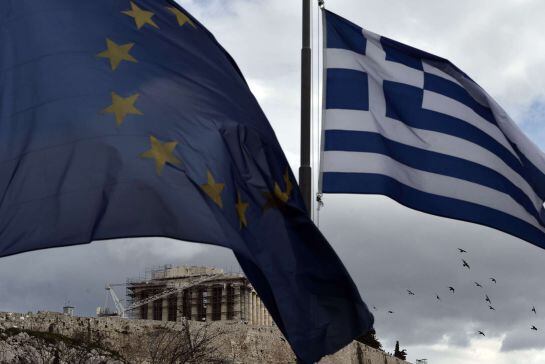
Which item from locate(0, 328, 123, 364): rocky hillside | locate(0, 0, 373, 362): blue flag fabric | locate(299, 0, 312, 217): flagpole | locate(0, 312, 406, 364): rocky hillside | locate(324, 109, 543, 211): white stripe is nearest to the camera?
locate(0, 0, 373, 362): blue flag fabric

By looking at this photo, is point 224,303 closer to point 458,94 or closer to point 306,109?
point 458,94

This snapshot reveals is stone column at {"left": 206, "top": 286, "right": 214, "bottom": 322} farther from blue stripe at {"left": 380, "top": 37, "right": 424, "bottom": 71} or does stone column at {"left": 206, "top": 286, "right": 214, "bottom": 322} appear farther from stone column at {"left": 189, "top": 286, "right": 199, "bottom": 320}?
blue stripe at {"left": 380, "top": 37, "right": 424, "bottom": 71}

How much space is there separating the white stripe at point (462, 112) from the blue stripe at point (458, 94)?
0.03m

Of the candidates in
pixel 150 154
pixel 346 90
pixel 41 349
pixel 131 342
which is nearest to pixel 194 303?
pixel 131 342

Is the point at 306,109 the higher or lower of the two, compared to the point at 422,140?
lower

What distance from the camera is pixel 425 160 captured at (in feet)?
29.1

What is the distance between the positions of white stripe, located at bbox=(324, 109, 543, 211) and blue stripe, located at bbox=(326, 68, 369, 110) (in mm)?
66

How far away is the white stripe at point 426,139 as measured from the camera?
8664 millimetres

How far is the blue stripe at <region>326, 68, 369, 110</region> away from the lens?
28.6ft

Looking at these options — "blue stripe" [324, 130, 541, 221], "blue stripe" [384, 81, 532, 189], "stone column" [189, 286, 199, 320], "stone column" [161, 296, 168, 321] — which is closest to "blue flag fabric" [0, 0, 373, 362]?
"blue stripe" [324, 130, 541, 221]

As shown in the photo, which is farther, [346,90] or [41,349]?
[41,349]

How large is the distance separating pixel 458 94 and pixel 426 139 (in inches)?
25.3

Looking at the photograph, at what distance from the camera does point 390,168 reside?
8.66m

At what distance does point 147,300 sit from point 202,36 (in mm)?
81942
